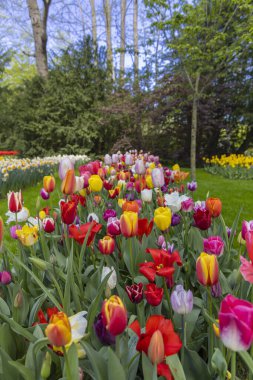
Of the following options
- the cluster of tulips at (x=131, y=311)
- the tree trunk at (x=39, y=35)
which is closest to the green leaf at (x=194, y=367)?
the cluster of tulips at (x=131, y=311)

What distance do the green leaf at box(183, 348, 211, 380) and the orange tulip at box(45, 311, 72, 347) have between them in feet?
1.31

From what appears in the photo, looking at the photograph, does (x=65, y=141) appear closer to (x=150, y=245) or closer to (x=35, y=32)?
(x=35, y=32)

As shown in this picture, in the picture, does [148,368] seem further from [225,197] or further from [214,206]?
[225,197]

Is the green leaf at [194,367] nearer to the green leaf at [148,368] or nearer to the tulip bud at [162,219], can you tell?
the green leaf at [148,368]

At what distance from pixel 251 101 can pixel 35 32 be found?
8.25m

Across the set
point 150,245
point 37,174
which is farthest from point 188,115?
point 150,245

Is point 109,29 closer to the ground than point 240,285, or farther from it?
farther from it

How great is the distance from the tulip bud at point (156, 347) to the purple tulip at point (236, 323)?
0.13 metres

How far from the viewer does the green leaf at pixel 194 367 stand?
0.88 m

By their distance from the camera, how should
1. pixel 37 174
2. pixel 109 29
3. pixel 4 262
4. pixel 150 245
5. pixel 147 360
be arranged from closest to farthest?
pixel 147 360 < pixel 4 262 < pixel 150 245 < pixel 37 174 < pixel 109 29

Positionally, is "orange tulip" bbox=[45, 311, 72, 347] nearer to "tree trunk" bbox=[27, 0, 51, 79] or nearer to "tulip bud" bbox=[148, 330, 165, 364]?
"tulip bud" bbox=[148, 330, 165, 364]

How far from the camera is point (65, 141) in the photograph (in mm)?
12328

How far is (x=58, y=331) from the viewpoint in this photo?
622 mm

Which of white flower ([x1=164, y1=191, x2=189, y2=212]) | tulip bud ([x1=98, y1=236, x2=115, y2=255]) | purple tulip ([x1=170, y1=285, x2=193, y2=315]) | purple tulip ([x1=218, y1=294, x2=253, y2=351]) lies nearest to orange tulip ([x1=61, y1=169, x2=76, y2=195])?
tulip bud ([x1=98, y1=236, x2=115, y2=255])
